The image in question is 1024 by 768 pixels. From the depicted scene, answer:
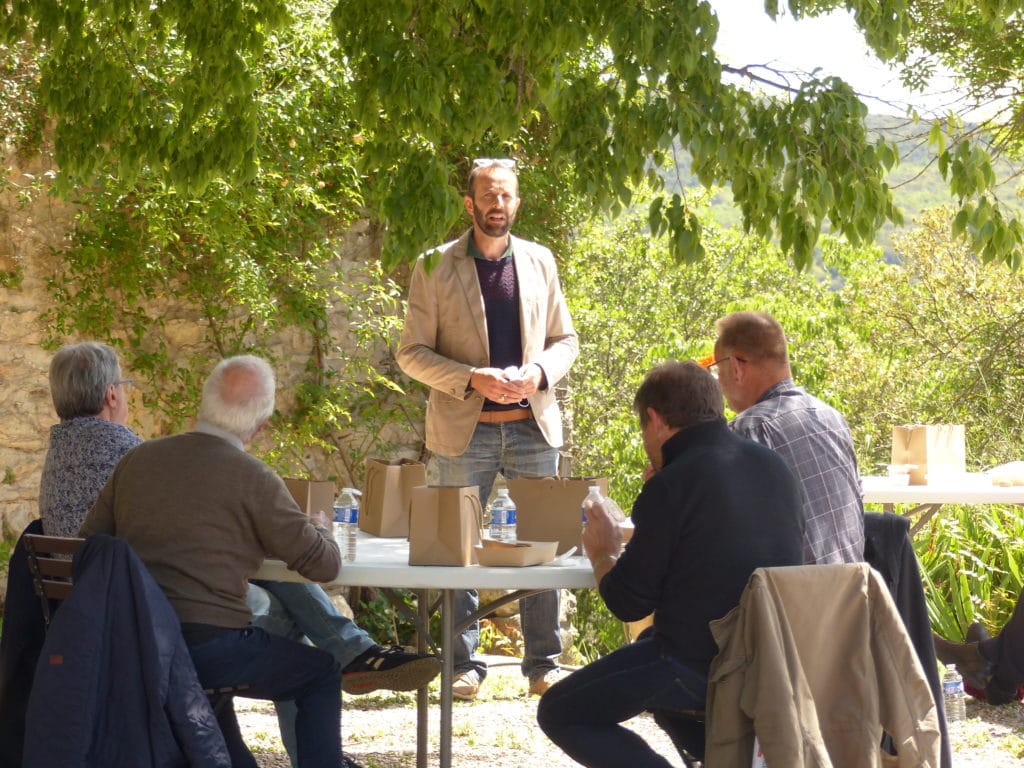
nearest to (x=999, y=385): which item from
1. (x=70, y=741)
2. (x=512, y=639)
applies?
(x=512, y=639)

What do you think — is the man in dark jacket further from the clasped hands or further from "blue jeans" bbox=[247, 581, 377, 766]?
the clasped hands

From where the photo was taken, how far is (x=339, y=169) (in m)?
6.50

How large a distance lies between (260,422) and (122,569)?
56cm

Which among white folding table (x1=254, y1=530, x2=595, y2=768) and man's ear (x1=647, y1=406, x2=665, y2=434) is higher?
man's ear (x1=647, y1=406, x2=665, y2=434)

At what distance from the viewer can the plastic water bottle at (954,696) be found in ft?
14.7

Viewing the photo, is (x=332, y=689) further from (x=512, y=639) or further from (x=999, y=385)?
(x=999, y=385)

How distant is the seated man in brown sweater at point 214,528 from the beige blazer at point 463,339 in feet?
4.53

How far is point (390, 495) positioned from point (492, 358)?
1.10 meters

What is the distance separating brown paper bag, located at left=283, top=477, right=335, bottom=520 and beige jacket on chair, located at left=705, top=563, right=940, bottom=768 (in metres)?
1.29

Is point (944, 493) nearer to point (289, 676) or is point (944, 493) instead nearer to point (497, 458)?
point (497, 458)

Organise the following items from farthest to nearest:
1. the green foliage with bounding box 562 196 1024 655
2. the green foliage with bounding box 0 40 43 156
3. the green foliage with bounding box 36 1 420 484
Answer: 1. the green foliage with bounding box 562 196 1024 655
2. the green foliage with bounding box 36 1 420 484
3. the green foliage with bounding box 0 40 43 156

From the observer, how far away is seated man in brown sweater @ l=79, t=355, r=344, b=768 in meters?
2.79

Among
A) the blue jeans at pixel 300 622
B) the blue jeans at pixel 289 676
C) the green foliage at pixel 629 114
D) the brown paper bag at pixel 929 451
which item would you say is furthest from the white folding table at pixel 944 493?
the blue jeans at pixel 289 676

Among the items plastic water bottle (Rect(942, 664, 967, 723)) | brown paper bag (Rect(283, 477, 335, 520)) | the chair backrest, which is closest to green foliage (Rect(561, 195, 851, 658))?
plastic water bottle (Rect(942, 664, 967, 723))
